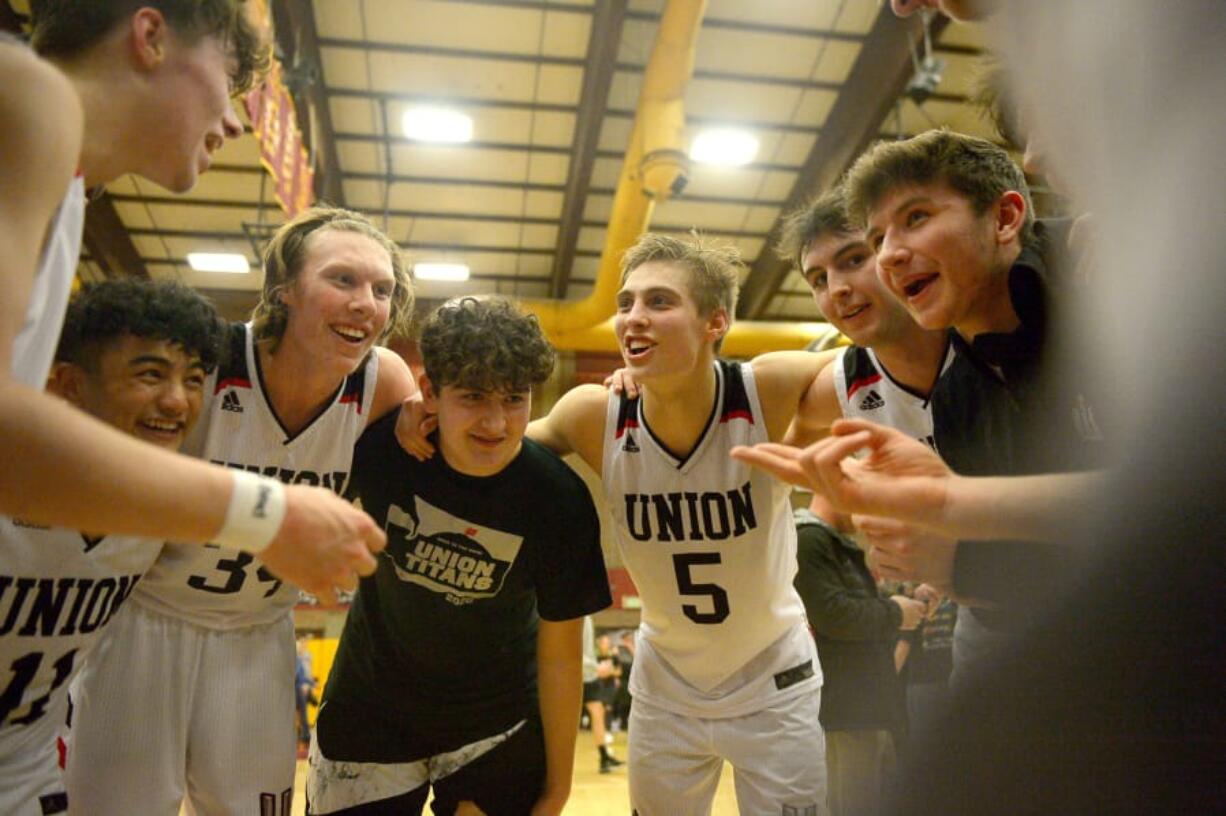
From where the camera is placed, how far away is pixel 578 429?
12.6 ft

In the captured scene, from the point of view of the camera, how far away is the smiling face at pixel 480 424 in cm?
292

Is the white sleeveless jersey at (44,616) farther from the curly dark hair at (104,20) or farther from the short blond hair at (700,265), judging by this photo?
the short blond hair at (700,265)

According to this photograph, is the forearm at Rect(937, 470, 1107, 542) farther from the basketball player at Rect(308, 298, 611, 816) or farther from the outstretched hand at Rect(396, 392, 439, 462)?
the outstretched hand at Rect(396, 392, 439, 462)

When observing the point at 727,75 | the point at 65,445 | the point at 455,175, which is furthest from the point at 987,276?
the point at 455,175

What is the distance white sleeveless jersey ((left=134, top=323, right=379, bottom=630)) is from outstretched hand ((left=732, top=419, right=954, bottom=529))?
5.88 feet

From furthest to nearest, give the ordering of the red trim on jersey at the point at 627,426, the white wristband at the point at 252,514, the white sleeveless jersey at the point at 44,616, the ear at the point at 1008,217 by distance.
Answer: the red trim on jersey at the point at 627,426
the ear at the point at 1008,217
the white sleeveless jersey at the point at 44,616
the white wristband at the point at 252,514

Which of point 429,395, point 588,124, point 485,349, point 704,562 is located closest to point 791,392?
point 704,562

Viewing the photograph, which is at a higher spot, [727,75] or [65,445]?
[727,75]

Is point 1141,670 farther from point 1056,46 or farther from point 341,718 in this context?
point 341,718

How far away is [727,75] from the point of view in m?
10.6

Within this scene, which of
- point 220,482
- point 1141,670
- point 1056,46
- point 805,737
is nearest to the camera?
point 1141,670

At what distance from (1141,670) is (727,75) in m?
10.8

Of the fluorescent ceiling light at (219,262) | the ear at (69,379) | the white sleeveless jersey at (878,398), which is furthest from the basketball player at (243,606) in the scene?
the fluorescent ceiling light at (219,262)

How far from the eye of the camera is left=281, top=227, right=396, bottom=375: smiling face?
310cm
